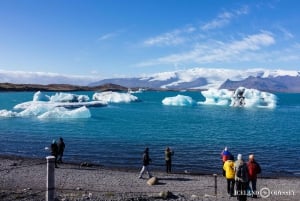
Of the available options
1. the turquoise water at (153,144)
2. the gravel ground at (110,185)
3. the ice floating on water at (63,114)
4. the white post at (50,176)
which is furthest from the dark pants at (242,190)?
the ice floating on water at (63,114)

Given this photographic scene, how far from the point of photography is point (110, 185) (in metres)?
18.5

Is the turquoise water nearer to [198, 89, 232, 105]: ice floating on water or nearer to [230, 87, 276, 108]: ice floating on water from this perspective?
[230, 87, 276, 108]: ice floating on water

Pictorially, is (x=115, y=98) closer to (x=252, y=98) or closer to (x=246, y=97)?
(x=246, y=97)

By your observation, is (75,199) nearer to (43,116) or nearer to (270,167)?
(270,167)

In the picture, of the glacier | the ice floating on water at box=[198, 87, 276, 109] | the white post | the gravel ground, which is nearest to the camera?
the white post

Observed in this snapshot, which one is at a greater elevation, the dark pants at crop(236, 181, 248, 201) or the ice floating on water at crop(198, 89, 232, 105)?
the ice floating on water at crop(198, 89, 232, 105)

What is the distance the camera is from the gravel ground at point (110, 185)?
15804mm

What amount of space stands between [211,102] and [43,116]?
67.3 m

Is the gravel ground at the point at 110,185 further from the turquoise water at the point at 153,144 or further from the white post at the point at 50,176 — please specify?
the white post at the point at 50,176

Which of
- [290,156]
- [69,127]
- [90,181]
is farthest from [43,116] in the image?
[90,181]

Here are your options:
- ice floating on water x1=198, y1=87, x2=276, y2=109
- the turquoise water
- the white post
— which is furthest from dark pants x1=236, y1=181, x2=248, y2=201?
ice floating on water x1=198, y1=87, x2=276, y2=109

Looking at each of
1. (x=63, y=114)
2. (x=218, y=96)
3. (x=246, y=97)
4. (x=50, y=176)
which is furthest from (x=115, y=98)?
(x=50, y=176)

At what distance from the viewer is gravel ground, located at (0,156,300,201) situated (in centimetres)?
1580

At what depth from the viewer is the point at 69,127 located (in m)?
49.2
